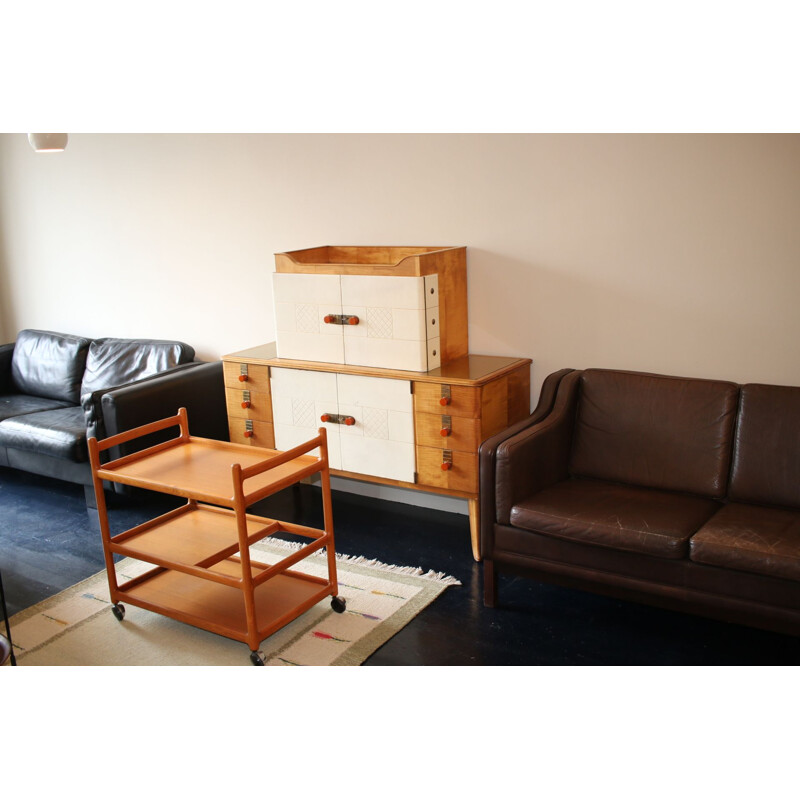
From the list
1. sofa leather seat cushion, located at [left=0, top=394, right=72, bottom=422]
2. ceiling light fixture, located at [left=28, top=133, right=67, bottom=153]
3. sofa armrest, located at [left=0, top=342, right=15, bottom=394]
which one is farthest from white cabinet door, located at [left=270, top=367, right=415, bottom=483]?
sofa armrest, located at [left=0, top=342, right=15, bottom=394]

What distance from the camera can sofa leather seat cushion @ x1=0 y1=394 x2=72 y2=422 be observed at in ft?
15.0

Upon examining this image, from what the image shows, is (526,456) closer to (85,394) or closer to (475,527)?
(475,527)

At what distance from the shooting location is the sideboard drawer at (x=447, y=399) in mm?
3316

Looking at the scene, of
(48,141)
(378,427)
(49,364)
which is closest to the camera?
(48,141)

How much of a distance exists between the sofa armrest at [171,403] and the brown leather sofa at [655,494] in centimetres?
178

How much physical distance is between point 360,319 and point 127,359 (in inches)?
71.3

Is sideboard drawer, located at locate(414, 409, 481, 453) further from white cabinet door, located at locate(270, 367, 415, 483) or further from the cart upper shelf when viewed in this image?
the cart upper shelf

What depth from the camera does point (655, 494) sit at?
121 inches

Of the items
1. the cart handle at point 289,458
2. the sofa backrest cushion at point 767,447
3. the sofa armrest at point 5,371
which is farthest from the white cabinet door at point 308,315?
the sofa armrest at point 5,371

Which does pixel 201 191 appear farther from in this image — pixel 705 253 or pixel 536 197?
pixel 705 253

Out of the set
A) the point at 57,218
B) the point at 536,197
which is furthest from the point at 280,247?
the point at 57,218

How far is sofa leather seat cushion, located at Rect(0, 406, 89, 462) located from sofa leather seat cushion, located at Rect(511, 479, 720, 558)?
229cm

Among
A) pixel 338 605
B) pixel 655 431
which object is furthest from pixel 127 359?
pixel 655 431

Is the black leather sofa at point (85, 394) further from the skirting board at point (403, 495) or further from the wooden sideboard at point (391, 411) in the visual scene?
the skirting board at point (403, 495)
